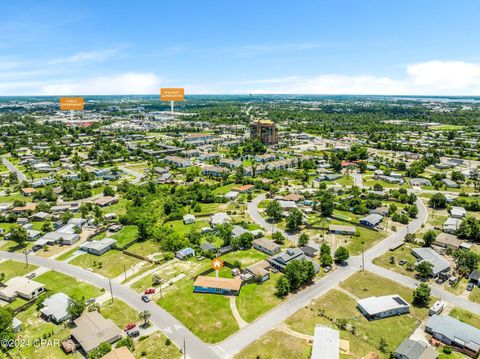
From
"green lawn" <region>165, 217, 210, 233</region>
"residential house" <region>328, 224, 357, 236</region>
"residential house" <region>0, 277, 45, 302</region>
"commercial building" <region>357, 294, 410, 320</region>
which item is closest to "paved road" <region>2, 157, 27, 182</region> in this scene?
"green lawn" <region>165, 217, 210, 233</region>

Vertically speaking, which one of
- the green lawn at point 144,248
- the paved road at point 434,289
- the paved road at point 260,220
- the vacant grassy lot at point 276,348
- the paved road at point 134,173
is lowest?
the vacant grassy lot at point 276,348

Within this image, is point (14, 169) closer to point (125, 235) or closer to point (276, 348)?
point (125, 235)

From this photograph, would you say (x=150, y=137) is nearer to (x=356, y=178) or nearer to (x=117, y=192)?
(x=117, y=192)

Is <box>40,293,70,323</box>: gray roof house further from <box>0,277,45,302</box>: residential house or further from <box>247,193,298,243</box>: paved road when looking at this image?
<box>247,193,298,243</box>: paved road

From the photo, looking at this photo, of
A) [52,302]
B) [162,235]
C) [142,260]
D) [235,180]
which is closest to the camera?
[52,302]

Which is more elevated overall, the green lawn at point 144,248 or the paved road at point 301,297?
the green lawn at point 144,248

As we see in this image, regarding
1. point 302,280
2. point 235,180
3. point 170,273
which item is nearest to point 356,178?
point 235,180

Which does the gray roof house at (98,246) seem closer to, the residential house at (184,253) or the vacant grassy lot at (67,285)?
the vacant grassy lot at (67,285)

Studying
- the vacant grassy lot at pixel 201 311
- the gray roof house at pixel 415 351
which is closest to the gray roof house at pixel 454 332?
the gray roof house at pixel 415 351
